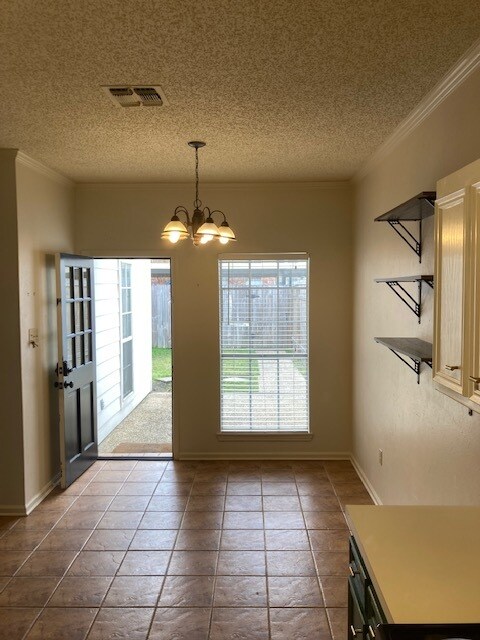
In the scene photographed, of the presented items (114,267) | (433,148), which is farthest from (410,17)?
(114,267)

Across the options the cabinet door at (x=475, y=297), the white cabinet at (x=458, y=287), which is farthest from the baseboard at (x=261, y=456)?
the cabinet door at (x=475, y=297)

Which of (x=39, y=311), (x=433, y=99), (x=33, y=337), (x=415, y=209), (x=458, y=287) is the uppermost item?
(x=433, y=99)

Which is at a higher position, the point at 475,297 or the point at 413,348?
the point at 475,297

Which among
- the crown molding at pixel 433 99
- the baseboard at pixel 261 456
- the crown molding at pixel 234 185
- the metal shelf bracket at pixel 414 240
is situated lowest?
the baseboard at pixel 261 456

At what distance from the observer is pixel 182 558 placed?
10.3 ft

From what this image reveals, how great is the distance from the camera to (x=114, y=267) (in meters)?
6.53

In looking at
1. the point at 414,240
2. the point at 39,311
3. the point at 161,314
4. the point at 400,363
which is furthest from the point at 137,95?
the point at 161,314

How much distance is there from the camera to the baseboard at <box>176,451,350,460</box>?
5.03 metres

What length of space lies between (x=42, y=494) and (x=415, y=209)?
11.6 feet

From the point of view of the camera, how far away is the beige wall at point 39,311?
3.82 meters

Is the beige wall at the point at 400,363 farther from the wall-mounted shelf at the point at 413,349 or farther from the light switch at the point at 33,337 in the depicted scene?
the light switch at the point at 33,337

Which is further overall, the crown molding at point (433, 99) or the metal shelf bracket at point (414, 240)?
the metal shelf bracket at point (414, 240)

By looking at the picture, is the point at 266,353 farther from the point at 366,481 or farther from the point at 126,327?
the point at 126,327

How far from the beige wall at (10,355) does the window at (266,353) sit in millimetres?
1965
